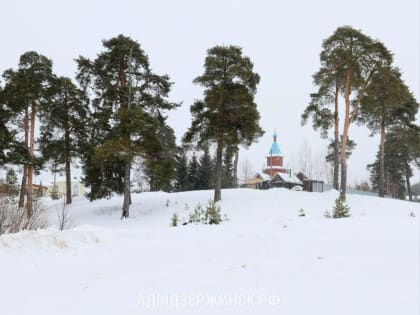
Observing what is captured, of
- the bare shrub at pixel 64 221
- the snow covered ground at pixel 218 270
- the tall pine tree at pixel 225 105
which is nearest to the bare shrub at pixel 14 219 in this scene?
the bare shrub at pixel 64 221

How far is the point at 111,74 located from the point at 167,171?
22.2ft

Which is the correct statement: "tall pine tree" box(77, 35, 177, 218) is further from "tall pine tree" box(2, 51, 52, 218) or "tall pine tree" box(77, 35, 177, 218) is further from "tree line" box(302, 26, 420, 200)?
"tree line" box(302, 26, 420, 200)

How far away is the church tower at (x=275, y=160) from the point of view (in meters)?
49.5

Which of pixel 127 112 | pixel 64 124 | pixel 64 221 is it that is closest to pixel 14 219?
pixel 64 221

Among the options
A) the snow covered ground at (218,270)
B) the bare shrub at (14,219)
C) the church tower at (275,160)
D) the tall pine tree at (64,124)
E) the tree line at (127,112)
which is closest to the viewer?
the snow covered ground at (218,270)

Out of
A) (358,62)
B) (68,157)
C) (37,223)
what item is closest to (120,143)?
(37,223)

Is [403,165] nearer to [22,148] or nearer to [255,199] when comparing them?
[255,199]

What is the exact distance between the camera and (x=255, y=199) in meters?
16.5

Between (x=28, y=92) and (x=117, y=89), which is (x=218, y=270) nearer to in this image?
(x=117, y=89)

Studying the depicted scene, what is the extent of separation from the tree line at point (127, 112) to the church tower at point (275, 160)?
109 ft

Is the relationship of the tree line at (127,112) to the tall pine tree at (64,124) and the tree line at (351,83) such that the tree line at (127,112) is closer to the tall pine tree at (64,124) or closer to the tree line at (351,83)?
the tall pine tree at (64,124)

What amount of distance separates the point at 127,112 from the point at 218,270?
11108 millimetres

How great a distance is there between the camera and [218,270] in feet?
16.5

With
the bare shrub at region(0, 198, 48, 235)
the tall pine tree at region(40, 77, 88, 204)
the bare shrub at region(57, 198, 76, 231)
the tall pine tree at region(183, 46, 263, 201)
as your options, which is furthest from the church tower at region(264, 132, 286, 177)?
the bare shrub at region(0, 198, 48, 235)
